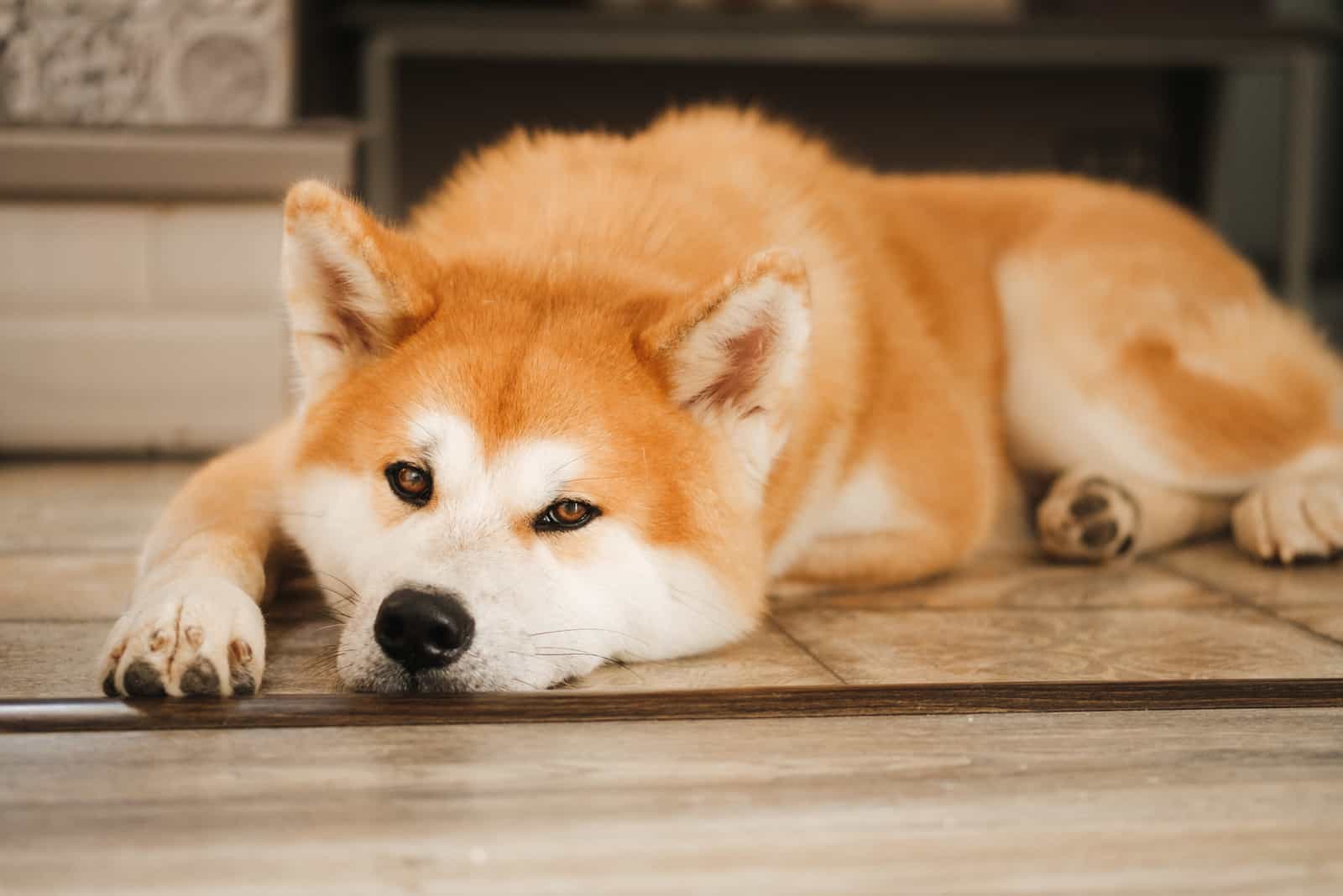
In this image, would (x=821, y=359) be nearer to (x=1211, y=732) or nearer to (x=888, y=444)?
(x=888, y=444)

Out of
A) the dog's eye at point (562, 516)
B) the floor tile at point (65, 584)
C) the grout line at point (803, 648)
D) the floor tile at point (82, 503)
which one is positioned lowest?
the floor tile at point (82, 503)

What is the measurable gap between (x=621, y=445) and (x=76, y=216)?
2.18 metres

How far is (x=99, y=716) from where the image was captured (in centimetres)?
126

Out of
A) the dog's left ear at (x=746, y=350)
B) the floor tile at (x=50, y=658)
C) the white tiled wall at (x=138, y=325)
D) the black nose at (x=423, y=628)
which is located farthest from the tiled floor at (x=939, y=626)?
the white tiled wall at (x=138, y=325)

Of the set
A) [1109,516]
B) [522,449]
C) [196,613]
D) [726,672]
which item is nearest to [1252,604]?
[1109,516]

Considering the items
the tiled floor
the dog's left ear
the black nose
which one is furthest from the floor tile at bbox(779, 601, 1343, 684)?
the black nose

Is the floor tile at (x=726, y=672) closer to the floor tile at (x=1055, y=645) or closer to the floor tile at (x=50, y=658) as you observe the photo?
the floor tile at (x=1055, y=645)

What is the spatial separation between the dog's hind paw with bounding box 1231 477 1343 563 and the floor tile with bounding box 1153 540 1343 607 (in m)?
0.03

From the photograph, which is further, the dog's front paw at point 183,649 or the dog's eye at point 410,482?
the dog's eye at point 410,482

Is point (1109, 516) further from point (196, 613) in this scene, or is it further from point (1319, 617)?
point (196, 613)

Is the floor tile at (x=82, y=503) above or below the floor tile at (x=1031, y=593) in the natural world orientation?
below

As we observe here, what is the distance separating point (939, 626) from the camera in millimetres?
1761

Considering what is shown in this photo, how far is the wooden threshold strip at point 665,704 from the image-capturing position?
4.17 feet

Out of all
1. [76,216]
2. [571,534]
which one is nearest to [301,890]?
[571,534]
